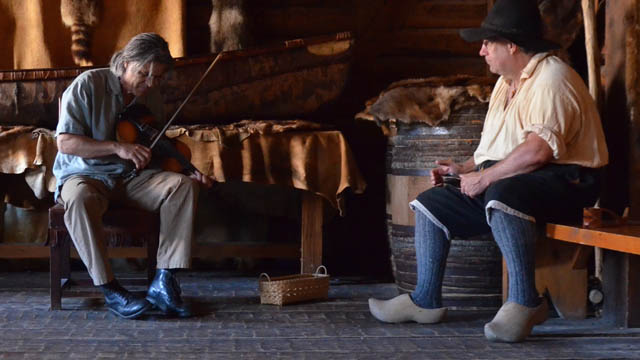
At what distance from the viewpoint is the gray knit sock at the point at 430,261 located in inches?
138

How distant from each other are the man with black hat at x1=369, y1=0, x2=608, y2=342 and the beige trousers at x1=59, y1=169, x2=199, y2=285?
0.90m

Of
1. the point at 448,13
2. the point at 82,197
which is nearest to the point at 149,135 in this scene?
the point at 82,197

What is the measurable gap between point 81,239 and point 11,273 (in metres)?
1.79

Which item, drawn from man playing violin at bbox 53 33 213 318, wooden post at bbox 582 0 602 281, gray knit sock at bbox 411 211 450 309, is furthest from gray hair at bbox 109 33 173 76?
wooden post at bbox 582 0 602 281

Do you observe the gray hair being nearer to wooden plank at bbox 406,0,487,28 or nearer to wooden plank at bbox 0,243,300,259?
wooden plank at bbox 0,243,300,259

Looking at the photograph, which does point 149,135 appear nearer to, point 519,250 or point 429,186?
point 429,186

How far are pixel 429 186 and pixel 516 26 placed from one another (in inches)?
37.4

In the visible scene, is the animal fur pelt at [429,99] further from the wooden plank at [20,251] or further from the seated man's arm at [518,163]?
the wooden plank at [20,251]

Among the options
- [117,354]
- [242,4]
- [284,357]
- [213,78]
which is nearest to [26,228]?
[213,78]

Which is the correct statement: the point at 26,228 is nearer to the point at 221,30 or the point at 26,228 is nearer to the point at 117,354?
the point at 221,30

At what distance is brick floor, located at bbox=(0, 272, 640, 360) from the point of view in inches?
117

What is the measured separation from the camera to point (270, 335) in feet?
10.8

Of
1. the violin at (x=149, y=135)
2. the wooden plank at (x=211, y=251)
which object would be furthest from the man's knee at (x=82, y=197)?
the wooden plank at (x=211, y=251)

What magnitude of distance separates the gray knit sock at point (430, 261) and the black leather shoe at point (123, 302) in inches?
45.5
